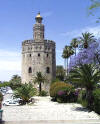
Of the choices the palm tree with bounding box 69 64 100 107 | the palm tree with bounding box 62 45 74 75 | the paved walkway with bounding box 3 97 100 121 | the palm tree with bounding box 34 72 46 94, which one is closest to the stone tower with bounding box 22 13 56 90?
the palm tree with bounding box 34 72 46 94

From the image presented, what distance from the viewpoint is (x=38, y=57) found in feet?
151

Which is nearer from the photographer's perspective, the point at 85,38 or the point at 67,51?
the point at 85,38

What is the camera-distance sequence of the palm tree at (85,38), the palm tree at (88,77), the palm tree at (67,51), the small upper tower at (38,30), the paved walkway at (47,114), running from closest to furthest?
the paved walkway at (47,114) < the palm tree at (88,77) < the palm tree at (85,38) < the small upper tower at (38,30) < the palm tree at (67,51)

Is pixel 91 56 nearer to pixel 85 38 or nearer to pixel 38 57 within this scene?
pixel 85 38

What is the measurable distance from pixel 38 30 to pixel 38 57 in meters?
5.66

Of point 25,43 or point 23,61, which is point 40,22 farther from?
point 23,61

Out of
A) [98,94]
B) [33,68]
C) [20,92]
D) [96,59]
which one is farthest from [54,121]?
[33,68]

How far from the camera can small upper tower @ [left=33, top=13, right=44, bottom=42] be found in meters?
46.3

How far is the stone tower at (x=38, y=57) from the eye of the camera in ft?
151

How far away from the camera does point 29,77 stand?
46.2 m

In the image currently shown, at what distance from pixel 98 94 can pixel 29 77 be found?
30846 millimetres

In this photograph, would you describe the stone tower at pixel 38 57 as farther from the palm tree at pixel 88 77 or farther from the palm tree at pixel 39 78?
the palm tree at pixel 88 77

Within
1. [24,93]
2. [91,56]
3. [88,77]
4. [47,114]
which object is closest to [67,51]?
[91,56]

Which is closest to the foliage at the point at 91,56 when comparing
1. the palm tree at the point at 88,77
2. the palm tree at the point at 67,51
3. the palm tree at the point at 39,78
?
the palm tree at the point at 88,77
